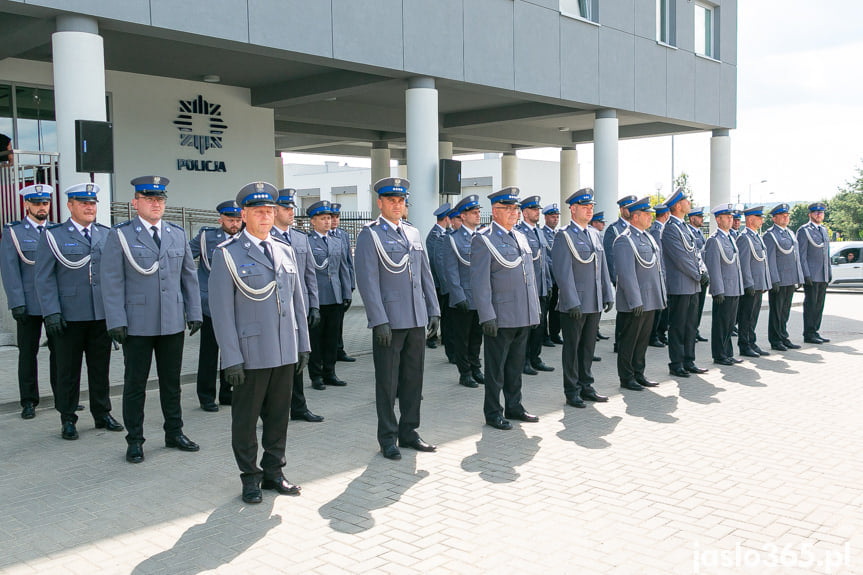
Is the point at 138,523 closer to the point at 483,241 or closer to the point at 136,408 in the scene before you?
the point at 136,408

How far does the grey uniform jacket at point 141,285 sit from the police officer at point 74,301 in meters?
0.78

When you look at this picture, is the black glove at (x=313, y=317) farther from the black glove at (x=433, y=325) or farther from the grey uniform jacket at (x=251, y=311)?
the grey uniform jacket at (x=251, y=311)

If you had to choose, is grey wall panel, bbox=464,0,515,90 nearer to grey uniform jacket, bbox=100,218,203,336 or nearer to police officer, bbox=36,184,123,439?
police officer, bbox=36,184,123,439

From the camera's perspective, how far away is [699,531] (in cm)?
447

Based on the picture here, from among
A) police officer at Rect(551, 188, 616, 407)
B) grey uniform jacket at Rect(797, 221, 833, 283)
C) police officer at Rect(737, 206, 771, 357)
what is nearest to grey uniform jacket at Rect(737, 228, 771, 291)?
police officer at Rect(737, 206, 771, 357)

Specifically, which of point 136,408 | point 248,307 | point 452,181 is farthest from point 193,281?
point 452,181

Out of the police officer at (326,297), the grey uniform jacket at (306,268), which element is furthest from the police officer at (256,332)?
the police officer at (326,297)

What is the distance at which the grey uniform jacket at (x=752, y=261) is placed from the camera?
35.5 feet

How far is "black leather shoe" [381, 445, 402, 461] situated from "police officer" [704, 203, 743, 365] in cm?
584

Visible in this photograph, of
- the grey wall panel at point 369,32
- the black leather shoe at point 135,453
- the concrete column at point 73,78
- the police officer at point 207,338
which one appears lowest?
the black leather shoe at point 135,453

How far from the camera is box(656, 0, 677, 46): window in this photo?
19641 mm

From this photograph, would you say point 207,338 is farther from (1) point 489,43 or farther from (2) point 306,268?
(1) point 489,43

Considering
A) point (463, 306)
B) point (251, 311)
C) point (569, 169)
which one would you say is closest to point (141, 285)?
point (251, 311)

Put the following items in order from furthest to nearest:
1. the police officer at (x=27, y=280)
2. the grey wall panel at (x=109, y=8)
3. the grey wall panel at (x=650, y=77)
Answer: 1. the grey wall panel at (x=650, y=77)
2. the grey wall panel at (x=109, y=8)
3. the police officer at (x=27, y=280)
